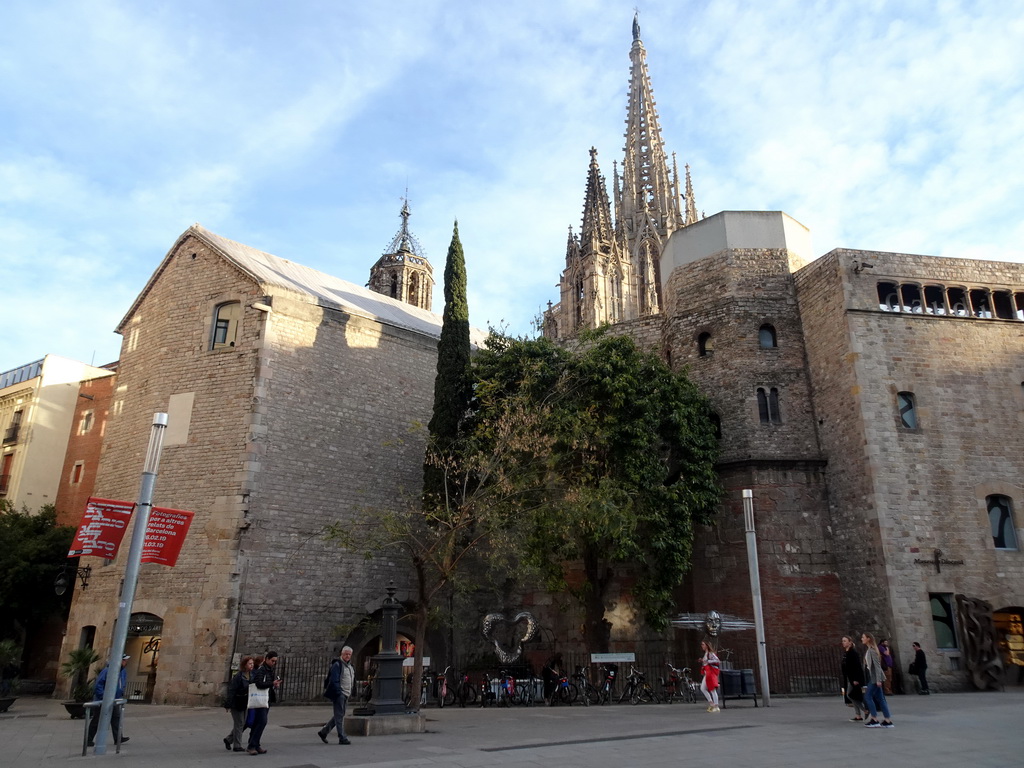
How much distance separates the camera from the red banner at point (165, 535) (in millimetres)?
18516

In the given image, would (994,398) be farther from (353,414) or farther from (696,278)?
(353,414)

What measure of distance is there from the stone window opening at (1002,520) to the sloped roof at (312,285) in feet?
57.8

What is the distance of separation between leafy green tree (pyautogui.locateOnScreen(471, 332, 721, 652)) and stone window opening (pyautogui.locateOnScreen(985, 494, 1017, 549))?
7079 mm

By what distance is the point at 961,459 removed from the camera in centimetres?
2027

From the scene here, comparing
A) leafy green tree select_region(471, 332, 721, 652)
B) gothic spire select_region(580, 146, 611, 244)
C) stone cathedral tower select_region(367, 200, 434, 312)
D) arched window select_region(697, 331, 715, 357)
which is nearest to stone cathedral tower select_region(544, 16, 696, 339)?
gothic spire select_region(580, 146, 611, 244)

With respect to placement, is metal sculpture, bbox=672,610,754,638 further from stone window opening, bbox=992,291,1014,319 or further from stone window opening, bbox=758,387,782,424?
stone window opening, bbox=992,291,1014,319

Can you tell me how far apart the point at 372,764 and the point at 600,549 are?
12.6 meters

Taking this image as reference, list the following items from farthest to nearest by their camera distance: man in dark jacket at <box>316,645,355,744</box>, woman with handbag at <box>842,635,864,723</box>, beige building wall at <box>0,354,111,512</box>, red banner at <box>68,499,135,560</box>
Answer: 1. beige building wall at <box>0,354,111,512</box>
2. red banner at <box>68,499,135,560</box>
3. woman with handbag at <box>842,635,864,723</box>
4. man in dark jacket at <box>316,645,355,744</box>

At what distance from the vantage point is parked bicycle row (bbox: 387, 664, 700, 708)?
741 inches

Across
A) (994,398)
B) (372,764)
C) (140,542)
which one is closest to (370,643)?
(140,542)

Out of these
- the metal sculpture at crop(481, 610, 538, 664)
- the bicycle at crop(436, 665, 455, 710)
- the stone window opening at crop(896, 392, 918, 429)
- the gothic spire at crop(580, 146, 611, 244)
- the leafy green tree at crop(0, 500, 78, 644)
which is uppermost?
the gothic spire at crop(580, 146, 611, 244)

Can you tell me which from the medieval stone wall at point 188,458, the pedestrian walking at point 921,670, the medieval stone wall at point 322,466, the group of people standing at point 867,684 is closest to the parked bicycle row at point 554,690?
the medieval stone wall at point 322,466

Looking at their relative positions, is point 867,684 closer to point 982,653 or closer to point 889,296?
A: point 982,653

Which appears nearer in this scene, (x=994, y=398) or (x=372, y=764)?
(x=372, y=764)
